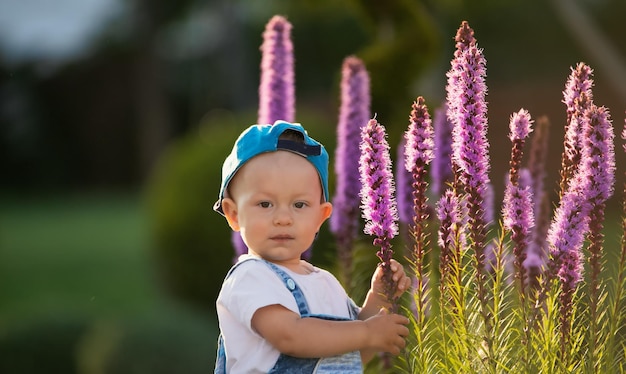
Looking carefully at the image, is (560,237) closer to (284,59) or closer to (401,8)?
(284,59)

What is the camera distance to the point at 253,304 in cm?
234

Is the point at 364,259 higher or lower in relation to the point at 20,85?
lower

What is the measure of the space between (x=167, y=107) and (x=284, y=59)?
23.2 m

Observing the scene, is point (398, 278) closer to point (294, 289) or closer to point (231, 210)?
point (294, 289)

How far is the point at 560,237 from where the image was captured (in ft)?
8.02

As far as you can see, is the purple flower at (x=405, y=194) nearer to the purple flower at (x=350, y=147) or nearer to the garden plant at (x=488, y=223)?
the purple flower at (x=350, y=147)

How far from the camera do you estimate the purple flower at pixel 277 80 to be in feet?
11.5

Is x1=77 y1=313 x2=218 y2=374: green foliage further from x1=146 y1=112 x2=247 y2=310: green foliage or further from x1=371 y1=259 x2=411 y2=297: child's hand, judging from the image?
x1=371 y1=259 x2=411 y2=297: child's hand

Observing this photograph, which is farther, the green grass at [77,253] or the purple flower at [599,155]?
the green grass at [77,253]

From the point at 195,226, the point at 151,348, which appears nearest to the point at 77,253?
the point at 195,226

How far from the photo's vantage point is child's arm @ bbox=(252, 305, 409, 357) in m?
2.32

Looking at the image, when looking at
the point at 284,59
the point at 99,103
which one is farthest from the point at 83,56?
the point at 284,59

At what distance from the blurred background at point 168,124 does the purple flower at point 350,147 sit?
51.0 inches

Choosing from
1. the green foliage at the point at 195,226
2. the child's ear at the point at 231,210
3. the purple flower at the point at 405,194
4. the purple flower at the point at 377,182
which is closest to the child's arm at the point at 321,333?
the purple flower at the point at 377,182
